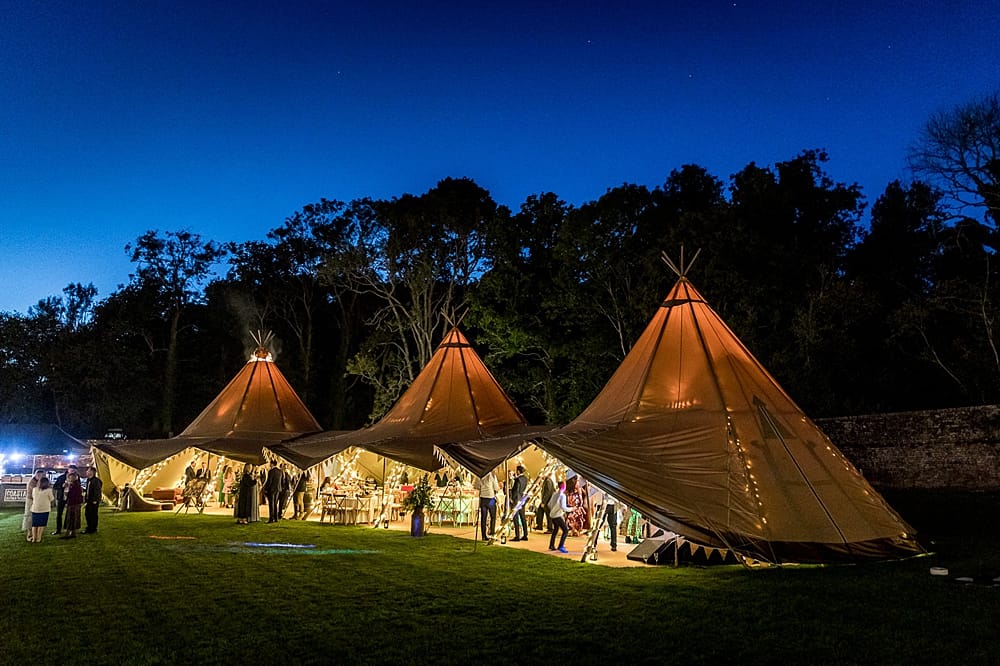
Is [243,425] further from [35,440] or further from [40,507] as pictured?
[35,440]

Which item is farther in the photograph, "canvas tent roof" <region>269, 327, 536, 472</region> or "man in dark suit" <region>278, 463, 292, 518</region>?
"man in dark suit" <region>278, 463, 292, 518</region>

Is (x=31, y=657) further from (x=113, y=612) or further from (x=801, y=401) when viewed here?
(x=801, y=401)

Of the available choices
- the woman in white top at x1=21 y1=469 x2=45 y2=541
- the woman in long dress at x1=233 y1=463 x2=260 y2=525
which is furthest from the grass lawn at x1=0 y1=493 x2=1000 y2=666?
the woman in long dress at x1=233 y1=463 x2=260 y2=525

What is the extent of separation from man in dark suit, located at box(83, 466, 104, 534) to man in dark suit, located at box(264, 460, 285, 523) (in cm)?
375

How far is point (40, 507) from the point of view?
12.1 metres

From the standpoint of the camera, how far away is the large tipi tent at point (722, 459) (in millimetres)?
10273

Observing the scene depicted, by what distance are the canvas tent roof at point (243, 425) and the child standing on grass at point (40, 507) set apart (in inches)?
279

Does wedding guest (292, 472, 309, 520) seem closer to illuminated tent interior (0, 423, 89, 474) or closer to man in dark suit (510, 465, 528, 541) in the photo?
man in dark suit (510, 465, 528, 541)

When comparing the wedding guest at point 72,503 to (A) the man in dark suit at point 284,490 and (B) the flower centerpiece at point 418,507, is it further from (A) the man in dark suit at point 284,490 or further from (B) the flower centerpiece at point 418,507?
(B) the flower centerpiece at point 418,507

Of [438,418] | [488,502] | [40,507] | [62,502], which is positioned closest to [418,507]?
[488,502]

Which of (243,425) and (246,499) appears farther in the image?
(243,425)

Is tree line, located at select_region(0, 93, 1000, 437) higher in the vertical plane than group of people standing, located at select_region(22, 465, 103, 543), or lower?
higher

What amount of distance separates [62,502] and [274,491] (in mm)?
4221

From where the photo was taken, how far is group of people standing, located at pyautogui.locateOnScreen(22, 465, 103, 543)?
12156 millimetres
